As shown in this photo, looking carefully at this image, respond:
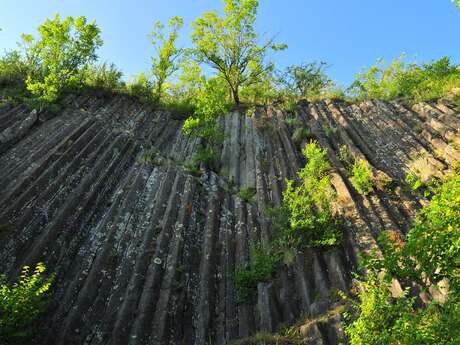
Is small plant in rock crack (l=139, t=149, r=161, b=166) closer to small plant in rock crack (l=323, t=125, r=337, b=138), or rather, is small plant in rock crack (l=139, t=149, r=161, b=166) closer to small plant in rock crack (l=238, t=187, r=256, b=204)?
small plant in rock crack (l=238, t=187, r=256, b=204)

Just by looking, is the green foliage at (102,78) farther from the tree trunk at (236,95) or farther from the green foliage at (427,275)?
the green foliage at (427,275)

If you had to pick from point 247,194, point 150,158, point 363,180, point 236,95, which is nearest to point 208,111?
point 150,158

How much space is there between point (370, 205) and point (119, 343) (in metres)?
8.29

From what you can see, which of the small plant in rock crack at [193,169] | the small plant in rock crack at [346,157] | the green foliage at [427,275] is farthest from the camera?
the small plant in rock crack at [193,169]

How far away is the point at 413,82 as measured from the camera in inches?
864

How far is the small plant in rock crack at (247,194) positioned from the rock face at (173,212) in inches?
7.6

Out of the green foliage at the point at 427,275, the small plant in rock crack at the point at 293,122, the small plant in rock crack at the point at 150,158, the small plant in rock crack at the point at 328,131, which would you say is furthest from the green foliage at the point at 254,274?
the small plant in rock crack at the point at 293,122

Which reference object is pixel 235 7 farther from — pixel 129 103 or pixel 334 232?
pixel 334 232

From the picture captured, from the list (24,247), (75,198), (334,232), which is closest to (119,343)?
(24,247)

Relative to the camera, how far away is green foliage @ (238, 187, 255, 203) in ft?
47.2

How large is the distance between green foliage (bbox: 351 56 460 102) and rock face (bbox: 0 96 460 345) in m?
1.98

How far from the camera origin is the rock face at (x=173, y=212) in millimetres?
9266

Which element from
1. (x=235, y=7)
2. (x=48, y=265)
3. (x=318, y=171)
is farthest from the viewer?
(x=235, y=7)

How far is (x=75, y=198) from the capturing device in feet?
41.4
